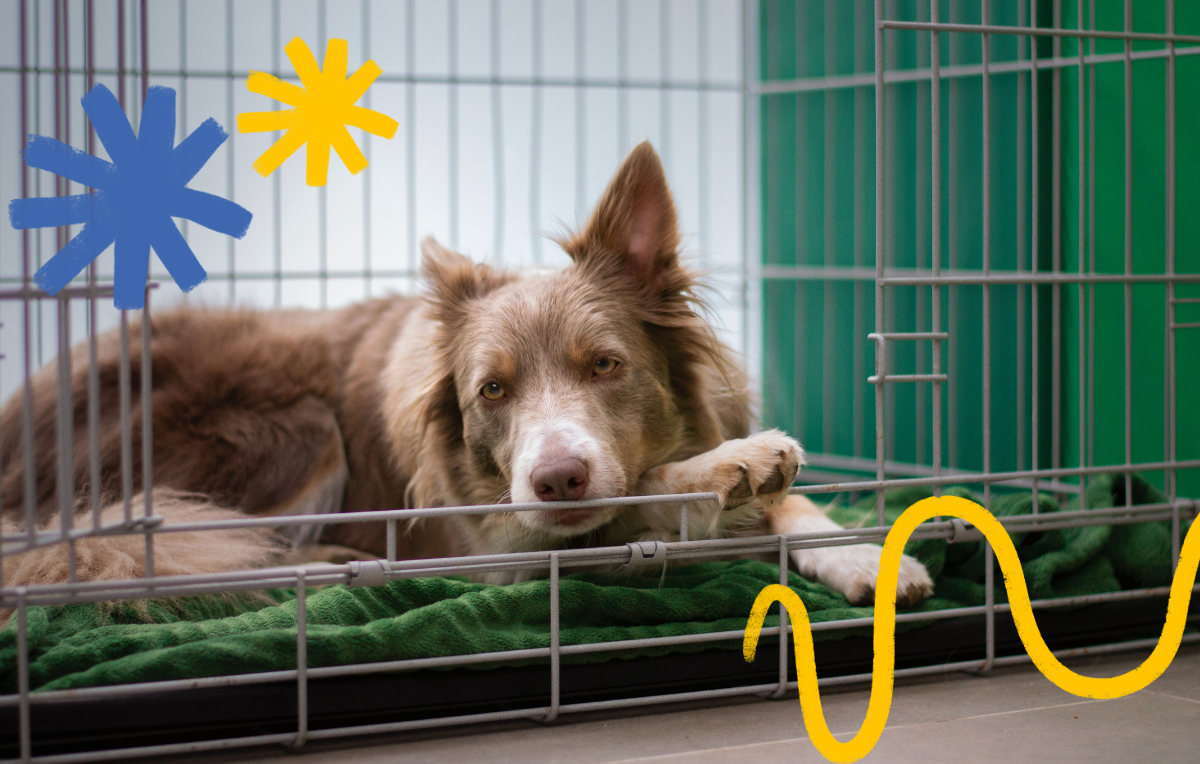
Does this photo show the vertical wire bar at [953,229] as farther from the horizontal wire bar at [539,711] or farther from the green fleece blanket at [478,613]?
the horizontal wire bar at [539,711]

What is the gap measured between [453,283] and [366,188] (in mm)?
876

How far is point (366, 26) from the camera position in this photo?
3012 mm

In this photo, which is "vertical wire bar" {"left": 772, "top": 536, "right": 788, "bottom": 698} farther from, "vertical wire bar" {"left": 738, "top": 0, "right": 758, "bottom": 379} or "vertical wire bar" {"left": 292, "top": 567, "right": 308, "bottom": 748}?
"vertical wire bar" {"left": 738, "top": 0, "right": 758, "bottom": 379}

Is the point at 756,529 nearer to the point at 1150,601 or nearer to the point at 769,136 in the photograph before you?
the point at 1150,601

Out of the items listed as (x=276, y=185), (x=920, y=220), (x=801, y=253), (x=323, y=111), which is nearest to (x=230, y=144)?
(x=276, y=185)

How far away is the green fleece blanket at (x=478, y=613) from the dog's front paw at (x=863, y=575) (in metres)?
0.04

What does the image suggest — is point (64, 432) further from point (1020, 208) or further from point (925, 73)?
point (925, 73)

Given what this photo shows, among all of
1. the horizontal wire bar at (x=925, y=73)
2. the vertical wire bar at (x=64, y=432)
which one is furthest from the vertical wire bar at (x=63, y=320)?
the horizontal wire bar at (x=925, y=73)

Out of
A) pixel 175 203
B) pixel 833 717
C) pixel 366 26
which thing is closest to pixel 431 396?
pixel 175 203

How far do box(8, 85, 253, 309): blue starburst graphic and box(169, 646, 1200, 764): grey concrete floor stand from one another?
0.72 m

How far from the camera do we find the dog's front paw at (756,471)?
5.95 feet

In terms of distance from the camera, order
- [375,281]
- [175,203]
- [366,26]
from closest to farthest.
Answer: [175,203] → [366,26] → [375,281]

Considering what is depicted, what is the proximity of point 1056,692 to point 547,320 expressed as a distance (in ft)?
3.82

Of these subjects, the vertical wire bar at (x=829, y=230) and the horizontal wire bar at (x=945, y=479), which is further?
the vertical wire bar at (x=829, y=230)
